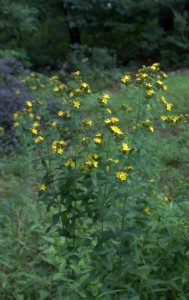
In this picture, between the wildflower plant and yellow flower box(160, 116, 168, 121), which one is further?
yellow flower box(160, 116, 168, 121)

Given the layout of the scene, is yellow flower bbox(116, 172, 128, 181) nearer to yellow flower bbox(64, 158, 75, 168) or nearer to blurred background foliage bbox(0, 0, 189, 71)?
yellow flower bbox(64, 158, 75, 168)

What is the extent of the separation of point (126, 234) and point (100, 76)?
309 inches

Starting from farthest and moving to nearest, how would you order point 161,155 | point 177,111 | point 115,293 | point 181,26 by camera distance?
point 181,26
point 177,111
point 161,155
point 115,293

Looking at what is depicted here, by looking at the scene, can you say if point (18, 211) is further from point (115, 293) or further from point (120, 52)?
point (120, 52)

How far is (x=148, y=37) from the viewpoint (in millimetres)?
11906

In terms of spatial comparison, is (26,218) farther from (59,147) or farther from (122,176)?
(122,176)

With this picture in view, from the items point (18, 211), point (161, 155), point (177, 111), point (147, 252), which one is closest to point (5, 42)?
point (177, 111)

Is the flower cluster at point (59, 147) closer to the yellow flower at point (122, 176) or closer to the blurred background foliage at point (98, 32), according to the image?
the yellow flower at point (122, 176)

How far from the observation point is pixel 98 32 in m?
12.9

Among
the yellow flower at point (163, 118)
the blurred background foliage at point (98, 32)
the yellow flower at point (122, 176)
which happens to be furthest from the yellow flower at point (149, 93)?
the blurred background foliage at point (98, 32)

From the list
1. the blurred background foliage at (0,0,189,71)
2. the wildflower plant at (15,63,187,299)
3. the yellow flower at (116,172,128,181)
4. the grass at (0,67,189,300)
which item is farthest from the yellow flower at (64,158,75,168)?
the blurred background foliage at (0,0,189,71)

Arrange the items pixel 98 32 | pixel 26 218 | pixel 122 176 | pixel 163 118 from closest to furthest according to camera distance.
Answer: pixel 122 176 → pixel 163 118 → pixel 26 218 → pixel 98 32

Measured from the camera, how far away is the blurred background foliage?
10836 mm

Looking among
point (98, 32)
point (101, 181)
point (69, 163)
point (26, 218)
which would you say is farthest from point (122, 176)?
point (98, 32)
